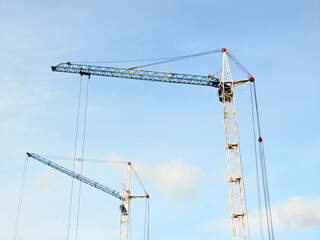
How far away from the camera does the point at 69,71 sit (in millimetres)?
96188

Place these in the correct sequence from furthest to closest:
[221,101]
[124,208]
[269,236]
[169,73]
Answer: [124,208]
[169,73]
[221,101]
[269,236]

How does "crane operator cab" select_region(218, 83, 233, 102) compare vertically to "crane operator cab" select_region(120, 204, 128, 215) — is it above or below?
above

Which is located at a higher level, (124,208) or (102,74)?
(102,74)

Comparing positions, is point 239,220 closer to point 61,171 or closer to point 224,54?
point 224,54

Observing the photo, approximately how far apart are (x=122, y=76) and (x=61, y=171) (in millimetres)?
55125

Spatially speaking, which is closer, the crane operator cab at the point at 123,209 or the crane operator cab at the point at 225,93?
the crane operator cab at the point at 225,93

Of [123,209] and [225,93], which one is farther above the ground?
[225,93]

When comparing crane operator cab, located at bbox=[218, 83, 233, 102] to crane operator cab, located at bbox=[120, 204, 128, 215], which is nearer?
crane operator cab, located at bbox=[218, 83, 233, 102]

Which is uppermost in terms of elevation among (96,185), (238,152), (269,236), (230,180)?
(96,185)

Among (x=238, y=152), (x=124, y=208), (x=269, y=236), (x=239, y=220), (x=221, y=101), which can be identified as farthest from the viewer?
(x=124, y=208)

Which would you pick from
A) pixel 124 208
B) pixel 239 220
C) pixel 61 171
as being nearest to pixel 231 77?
pixel 239 220

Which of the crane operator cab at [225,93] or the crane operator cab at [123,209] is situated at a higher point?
the crane operator cab at [225,93]

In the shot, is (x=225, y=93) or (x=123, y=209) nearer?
(x=225, y=93)

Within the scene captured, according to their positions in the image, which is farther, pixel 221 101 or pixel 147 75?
pixel 147 75
